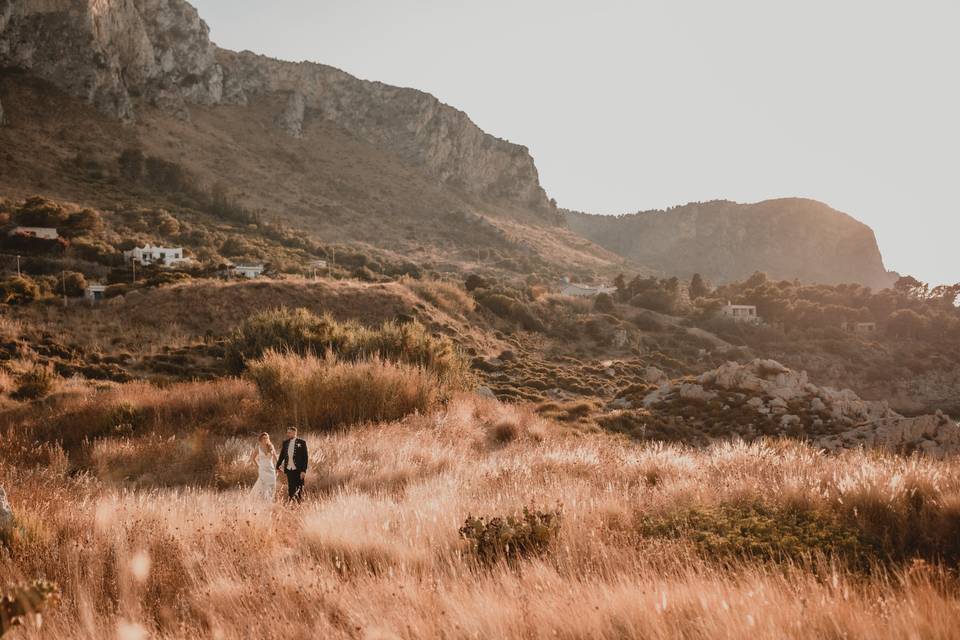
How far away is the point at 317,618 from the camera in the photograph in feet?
10.8

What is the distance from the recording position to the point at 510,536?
13.8 ft

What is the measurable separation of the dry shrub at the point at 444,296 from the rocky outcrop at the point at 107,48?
6471 cm

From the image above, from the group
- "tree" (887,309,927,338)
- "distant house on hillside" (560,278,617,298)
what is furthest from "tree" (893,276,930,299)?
"distant house on hillside" (560,278,617,298)

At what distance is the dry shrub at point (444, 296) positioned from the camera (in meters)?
42.5

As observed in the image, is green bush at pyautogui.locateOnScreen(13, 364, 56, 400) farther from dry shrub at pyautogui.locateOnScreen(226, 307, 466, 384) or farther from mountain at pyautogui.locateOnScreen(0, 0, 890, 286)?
mountain at pyautogui.locateOnScreen(0, 0, 890, 286)

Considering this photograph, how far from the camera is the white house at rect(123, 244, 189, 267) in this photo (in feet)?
146

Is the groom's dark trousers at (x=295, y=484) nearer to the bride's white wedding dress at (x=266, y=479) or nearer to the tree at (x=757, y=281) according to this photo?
the bride's white wedding dress at (x=266, y=479)

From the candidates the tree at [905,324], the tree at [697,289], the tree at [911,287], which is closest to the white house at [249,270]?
the tree at [697,289]

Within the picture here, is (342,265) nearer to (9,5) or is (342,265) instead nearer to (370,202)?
(370,202)

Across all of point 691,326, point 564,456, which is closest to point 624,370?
point 691,326

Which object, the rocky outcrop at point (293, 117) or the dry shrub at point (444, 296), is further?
the rocky outcrop at point (293, 117)

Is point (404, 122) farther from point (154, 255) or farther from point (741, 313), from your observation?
point (741, 313)

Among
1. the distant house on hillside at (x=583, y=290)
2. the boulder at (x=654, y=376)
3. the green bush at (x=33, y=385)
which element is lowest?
the green bush at (x=33, y=385)

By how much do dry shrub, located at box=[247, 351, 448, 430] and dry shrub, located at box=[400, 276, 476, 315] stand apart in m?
29.2
